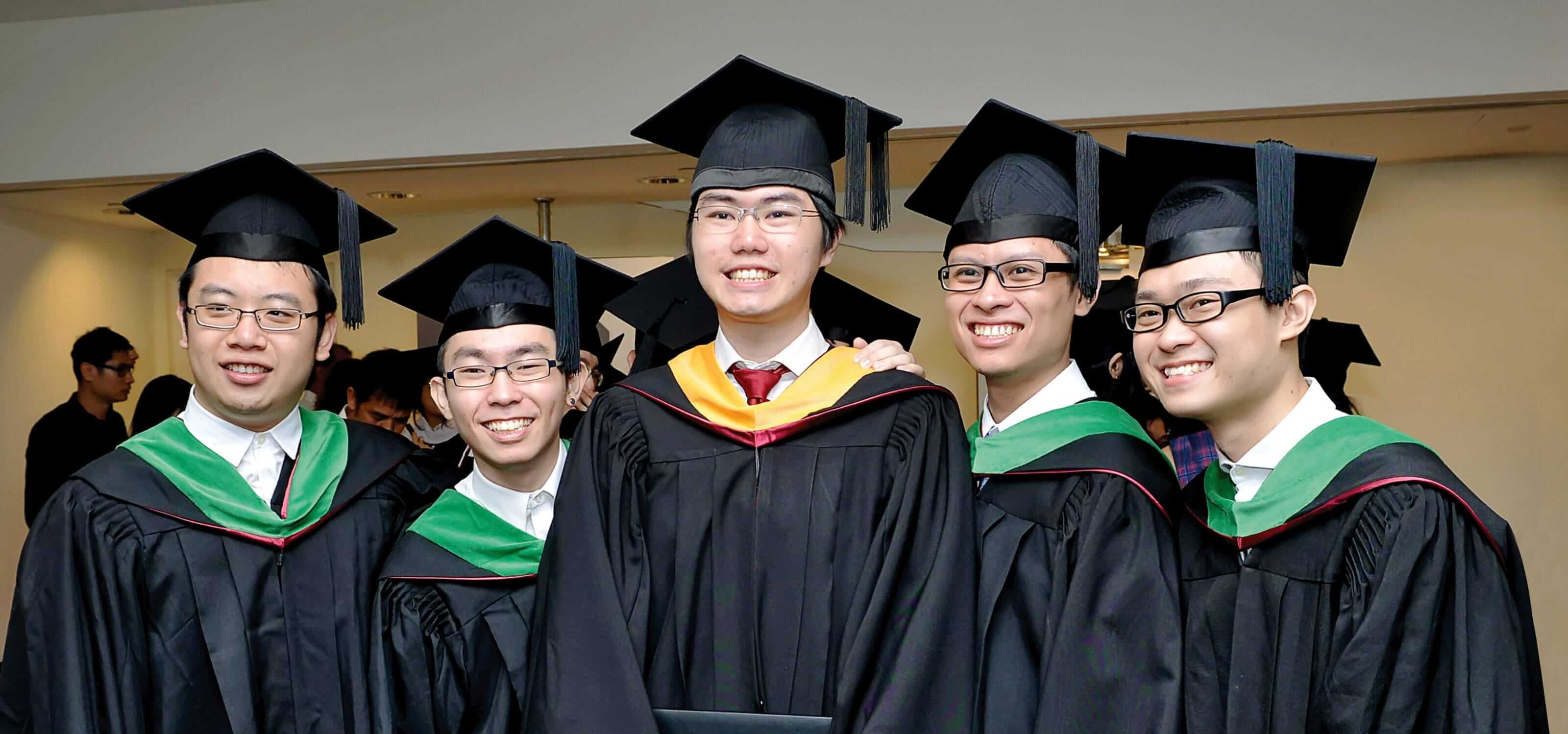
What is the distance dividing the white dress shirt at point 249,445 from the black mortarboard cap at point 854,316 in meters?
1.46

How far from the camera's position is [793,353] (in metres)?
2.36

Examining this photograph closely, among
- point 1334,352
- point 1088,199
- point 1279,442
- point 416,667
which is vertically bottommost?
point 416,667

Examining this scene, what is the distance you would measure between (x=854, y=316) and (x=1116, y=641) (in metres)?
1.57

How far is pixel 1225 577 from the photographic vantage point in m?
2.12

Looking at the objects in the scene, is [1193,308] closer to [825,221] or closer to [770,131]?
[825,221]

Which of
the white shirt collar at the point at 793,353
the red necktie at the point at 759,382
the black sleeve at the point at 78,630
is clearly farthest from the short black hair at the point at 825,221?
the black sleeve at the point at 78,630

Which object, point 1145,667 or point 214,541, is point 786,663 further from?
point 214,541

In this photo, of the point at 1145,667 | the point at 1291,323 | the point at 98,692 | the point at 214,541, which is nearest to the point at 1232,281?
the point at 1291,323

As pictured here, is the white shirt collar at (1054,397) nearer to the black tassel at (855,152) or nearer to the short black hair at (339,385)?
the black tassel at (855,152)

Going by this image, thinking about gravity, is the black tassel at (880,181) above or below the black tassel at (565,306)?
above

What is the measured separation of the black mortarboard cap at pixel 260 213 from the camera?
2.63m

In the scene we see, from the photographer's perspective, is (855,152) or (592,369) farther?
(592,369)

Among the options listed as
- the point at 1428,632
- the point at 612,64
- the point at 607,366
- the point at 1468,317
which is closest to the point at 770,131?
the point at 1428,632

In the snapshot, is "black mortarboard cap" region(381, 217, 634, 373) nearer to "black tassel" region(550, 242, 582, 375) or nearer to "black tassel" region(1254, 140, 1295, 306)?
"black tassel" region(550, 242, 582, 375)
